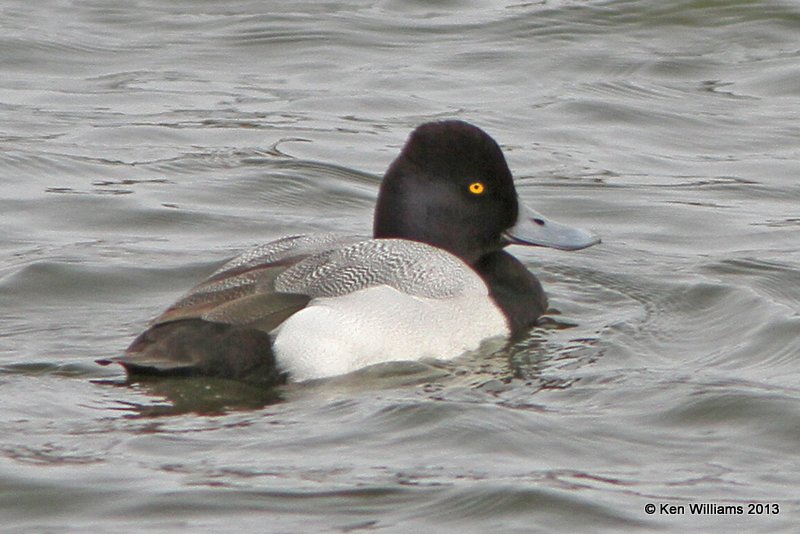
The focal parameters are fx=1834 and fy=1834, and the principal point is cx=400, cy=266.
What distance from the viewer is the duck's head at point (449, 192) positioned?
750 cm

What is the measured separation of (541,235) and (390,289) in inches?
46.5

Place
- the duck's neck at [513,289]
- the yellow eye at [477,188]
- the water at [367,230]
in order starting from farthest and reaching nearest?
1. the yellow eye at [477,188]
2. the duck's neck at [513,289]
3. the water at [367,230]

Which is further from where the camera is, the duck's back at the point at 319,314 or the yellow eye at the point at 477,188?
the yellow eye at the point at 477,188

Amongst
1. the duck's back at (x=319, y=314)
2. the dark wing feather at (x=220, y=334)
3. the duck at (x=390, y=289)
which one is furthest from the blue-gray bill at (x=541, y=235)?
the dark wing feather at (x=220, y=334)

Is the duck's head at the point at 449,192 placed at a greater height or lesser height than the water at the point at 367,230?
greater

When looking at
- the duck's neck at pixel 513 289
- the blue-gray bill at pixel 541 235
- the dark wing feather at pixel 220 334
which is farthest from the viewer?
the blue-gray bill at pixel 541 235

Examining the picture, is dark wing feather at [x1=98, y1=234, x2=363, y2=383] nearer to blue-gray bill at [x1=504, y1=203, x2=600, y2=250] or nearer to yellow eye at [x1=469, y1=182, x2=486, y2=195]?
yellow eye at [x1=469, y1=182, x2=486, y2=195]

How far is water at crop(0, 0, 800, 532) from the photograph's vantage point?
18.7 feet

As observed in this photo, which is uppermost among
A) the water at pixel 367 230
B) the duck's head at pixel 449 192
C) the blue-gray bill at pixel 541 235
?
the duck's head at pixel 449 192

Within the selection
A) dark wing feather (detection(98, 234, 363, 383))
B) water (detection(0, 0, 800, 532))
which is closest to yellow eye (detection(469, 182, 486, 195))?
water (detection(0, 0, 800, 532))

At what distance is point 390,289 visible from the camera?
691 cm

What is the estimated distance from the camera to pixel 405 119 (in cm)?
1134

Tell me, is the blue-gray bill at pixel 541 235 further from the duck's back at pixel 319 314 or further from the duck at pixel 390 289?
the duck's back at pixel 319 314

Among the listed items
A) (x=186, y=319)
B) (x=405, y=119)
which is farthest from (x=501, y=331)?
(x=405, y=119)
